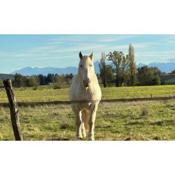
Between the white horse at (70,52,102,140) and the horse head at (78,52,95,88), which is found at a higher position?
the horse head at (78,52,95,88)

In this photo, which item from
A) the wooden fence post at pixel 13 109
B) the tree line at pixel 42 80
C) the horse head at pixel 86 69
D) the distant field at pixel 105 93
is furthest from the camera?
the wooden fence post at pixel 13 109

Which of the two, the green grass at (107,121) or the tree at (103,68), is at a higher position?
the tree at (103,68)

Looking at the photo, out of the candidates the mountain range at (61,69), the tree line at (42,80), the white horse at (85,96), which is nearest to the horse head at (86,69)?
the white horse at (85,96)

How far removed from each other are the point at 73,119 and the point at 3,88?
1167mm

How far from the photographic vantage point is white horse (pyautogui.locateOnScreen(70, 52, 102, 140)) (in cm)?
918

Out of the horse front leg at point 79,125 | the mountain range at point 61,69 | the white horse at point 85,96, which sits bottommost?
the horse front leg at point 79,125

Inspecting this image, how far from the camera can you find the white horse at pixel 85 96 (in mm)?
9180

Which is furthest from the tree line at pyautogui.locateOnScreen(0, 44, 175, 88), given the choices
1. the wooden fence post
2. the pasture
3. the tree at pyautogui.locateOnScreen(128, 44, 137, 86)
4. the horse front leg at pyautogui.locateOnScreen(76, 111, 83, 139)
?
the horse front leg at pyautogui.locateOnScreen(76, 111, 83, 139)

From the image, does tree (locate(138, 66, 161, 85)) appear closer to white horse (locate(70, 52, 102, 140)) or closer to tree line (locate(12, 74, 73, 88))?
white horse (locate(70, 52, 102, 140))

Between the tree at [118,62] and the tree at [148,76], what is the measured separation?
0.28 m

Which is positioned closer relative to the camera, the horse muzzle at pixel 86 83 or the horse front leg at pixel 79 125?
Answer: the horse muzzle at pixel 86 83

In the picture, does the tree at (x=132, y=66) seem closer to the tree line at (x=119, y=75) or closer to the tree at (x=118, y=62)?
the tree line at (x=119, y=75)

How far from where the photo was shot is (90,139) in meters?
9.52
